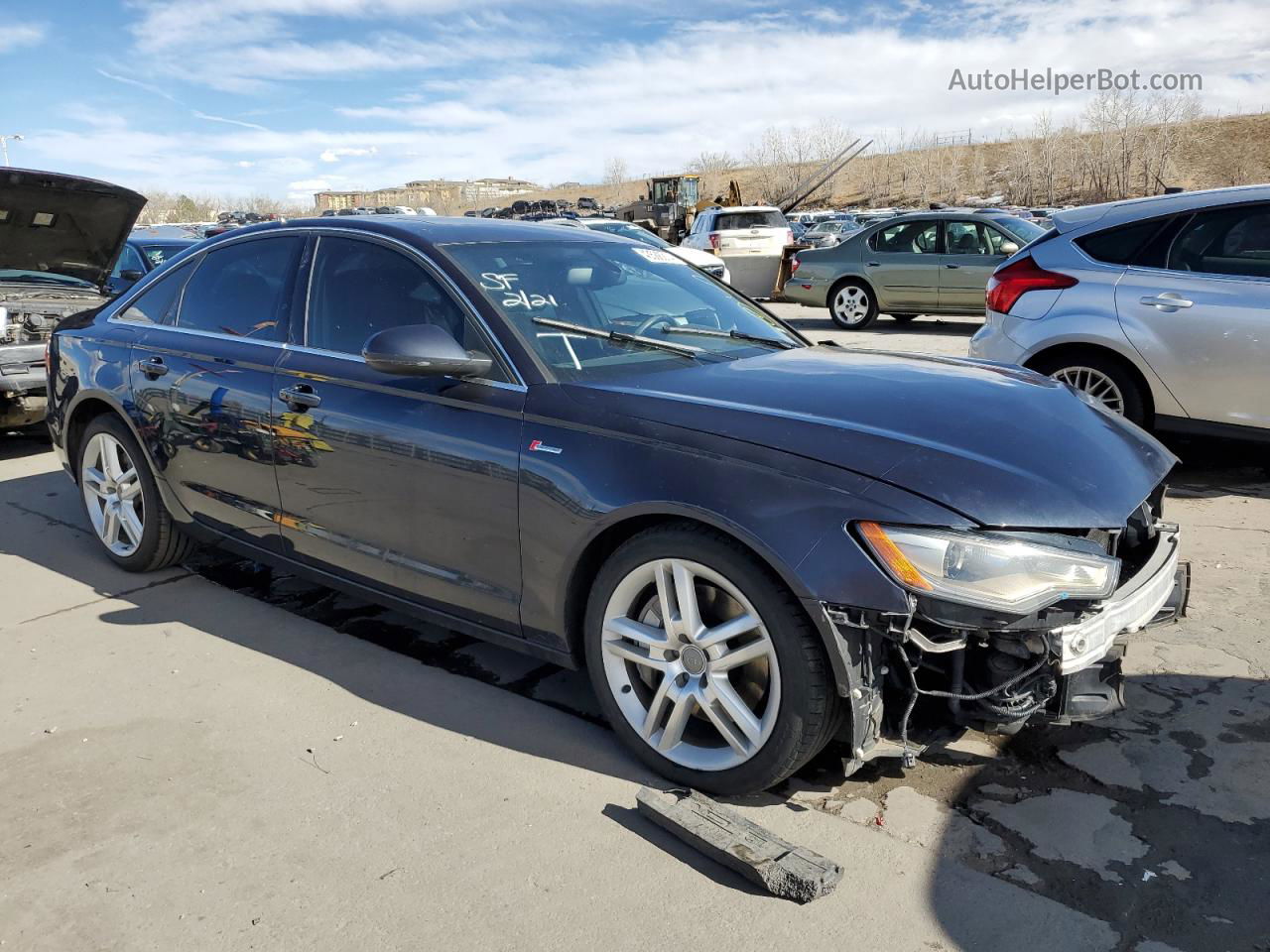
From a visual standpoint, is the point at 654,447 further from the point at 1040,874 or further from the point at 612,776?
the point at 1040,874

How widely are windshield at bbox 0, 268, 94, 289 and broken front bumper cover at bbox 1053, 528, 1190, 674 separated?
8.01 metres

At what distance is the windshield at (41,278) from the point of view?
7746 mm

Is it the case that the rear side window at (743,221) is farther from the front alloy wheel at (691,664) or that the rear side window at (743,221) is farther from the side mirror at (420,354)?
the front alloy wheel at (691,664)

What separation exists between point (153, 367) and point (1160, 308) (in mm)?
5225

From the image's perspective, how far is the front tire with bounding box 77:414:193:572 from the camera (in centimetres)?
469

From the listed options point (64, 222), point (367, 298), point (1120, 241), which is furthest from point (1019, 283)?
point (64, 222)

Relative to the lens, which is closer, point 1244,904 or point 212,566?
point 1244,904

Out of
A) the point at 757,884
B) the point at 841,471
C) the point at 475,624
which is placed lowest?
the point at 757,884

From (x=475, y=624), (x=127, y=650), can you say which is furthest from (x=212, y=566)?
(x=475, y=624)

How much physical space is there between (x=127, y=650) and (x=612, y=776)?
224cm

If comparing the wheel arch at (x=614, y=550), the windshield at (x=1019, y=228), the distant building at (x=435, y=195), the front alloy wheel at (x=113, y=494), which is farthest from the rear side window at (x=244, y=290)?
the distant building at (x=435, y=195)

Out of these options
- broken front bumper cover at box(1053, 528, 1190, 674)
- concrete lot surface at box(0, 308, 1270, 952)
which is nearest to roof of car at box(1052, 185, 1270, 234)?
→ concrete lot surface at box(0, 308, 1270, 952)

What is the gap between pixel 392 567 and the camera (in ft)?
11.6

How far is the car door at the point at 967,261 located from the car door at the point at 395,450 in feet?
34.6
